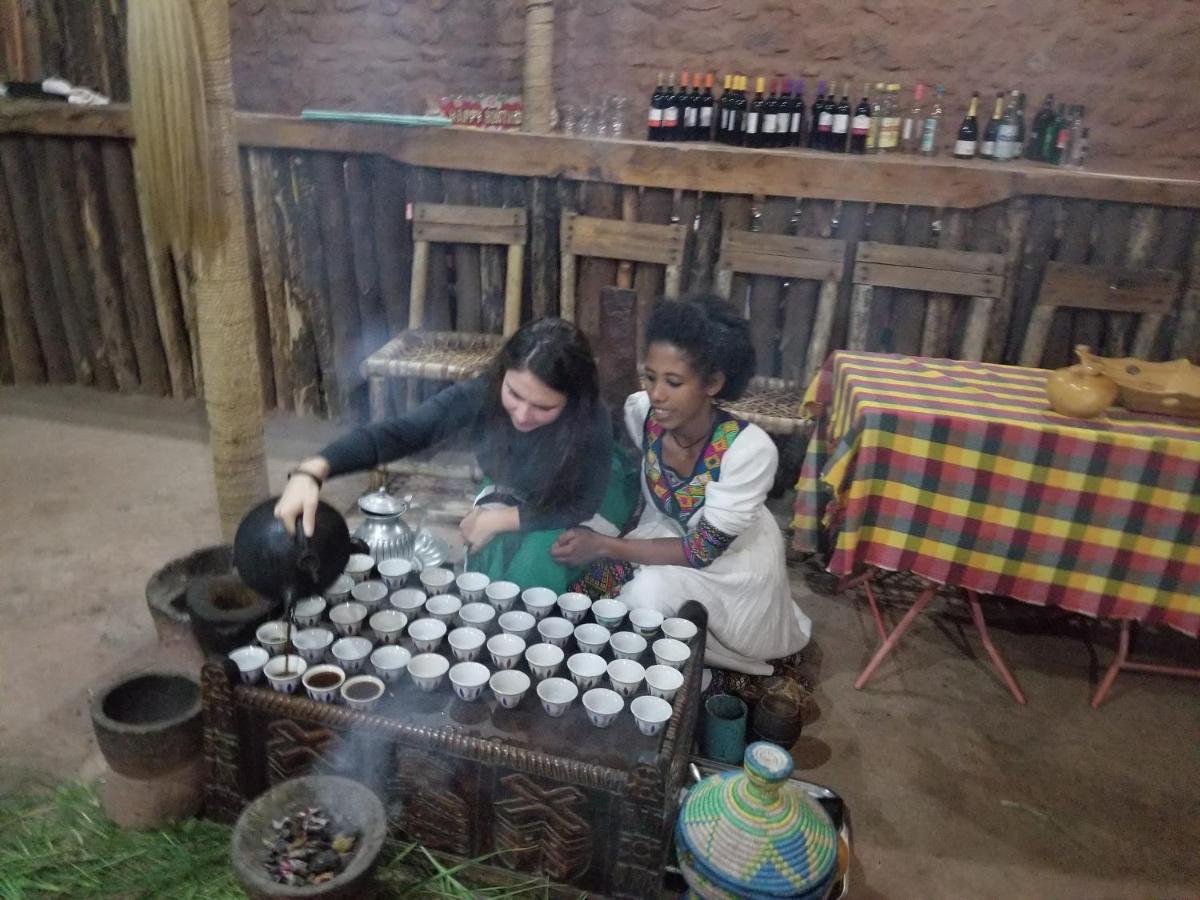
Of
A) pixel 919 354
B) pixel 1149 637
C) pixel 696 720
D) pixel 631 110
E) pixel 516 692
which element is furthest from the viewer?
pixel 631 110

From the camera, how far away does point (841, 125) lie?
420cm

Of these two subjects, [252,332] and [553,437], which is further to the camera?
[252,332]

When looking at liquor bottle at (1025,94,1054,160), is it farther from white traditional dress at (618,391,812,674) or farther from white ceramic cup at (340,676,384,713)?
white ceramic cup at (340,676,384,713)

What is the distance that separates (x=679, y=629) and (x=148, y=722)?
→ 1.32m

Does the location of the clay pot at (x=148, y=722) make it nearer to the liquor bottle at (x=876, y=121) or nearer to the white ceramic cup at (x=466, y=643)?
the white ceramic cup at (x=466, y=643)

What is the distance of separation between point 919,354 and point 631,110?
201 centimetres

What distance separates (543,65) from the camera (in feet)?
14.1

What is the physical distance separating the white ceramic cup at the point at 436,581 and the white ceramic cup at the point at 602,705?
1.81 feet

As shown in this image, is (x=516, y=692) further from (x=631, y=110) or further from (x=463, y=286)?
(x=631, y=110)

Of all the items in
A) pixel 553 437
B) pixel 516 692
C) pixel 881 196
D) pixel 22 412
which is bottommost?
pixel 22 412

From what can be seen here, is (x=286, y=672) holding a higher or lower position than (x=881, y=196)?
lower

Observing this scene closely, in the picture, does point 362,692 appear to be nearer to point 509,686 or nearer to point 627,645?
point 509,686

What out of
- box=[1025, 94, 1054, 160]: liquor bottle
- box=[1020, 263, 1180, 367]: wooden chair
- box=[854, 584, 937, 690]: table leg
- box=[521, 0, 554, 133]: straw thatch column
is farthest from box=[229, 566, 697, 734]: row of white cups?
box=[1025, 94, 1054, 160]: liquor bottle

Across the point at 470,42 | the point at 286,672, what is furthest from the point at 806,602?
the point at 470,42
